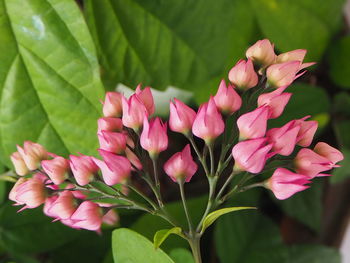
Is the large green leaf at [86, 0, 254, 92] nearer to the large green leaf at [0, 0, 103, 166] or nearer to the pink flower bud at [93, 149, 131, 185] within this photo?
the large green leaf at [0, 0, 103, 166]

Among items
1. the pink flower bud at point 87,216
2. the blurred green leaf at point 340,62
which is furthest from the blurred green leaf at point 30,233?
the blurred green leaf at point 340,62

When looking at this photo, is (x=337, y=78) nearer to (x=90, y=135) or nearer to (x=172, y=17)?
(x=172, y=17)

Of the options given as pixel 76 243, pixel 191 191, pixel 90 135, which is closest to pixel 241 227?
pixel 191 191

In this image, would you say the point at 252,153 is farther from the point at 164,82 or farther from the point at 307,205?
the point at 307,205

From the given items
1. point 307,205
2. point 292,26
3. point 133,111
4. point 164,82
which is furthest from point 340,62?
point 133,111

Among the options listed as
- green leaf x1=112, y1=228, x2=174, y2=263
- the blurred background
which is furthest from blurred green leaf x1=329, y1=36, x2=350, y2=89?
green leaf x1=112, y1=228, x2=174, y2=263
